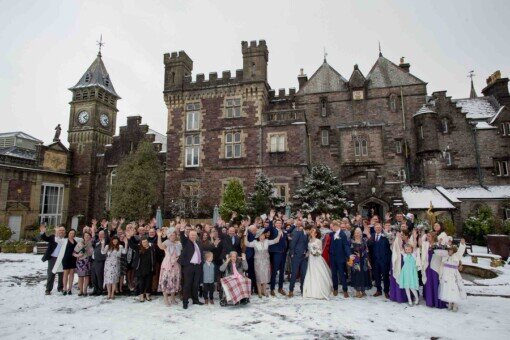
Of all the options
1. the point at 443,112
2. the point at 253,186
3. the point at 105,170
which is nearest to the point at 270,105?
the point at 253,186

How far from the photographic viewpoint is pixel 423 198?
24.6m

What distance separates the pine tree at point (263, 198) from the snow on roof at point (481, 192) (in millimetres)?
14388

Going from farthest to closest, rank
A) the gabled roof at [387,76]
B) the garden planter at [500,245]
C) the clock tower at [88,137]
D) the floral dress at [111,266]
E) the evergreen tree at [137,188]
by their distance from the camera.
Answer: the clock tower at [88,137] < the gabled roof at [387,76] < the evergreen tree at [137,188] < the garden planter at [500,245] < the floral dress at [111,266]

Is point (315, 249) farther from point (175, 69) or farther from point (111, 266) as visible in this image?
point (175, 69)

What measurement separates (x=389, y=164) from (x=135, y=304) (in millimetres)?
24065

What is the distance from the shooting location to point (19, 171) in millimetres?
30281

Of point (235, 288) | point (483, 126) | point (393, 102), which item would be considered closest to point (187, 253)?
point (235, 288)

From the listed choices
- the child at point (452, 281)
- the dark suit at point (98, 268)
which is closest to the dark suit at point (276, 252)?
the child at point (452, 281)

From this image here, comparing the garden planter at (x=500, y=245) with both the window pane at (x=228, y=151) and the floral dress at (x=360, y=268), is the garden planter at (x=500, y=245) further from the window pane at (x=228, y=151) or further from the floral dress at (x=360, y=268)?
the window pane at (x=228, y=151)

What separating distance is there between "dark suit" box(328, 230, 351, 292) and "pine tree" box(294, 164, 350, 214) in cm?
1231

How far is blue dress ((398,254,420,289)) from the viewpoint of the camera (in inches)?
336

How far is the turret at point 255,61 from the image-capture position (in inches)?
1045

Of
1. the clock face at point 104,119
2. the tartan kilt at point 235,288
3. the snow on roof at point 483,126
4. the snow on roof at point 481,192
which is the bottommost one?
the tartan kilt at point 235,288

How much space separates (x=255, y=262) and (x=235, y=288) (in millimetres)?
1432
